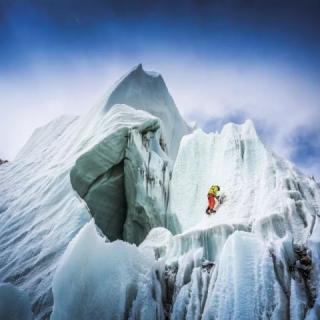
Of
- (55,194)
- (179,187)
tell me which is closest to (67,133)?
(55,194)

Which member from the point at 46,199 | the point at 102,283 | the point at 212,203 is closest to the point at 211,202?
the point at 212,203

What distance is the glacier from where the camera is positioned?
706cm

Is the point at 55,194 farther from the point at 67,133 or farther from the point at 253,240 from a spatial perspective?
the point at 253,240

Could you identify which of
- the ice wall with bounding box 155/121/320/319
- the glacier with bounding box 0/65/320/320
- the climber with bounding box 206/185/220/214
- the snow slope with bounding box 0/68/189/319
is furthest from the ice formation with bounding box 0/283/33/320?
the climber with bounding box 206/185/220/214

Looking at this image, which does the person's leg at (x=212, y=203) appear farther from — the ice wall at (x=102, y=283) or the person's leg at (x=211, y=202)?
the ice wall at (x=102, y=283)

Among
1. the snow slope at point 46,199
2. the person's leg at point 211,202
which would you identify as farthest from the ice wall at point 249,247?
the snow slope at point 46,199

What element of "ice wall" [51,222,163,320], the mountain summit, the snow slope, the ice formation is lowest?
the ice formation

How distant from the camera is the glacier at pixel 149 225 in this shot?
7059 mm

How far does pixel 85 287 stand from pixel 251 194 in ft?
16.9

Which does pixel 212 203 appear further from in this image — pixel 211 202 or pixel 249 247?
pixel 249 247

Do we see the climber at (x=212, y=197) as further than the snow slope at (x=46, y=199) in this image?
Yes

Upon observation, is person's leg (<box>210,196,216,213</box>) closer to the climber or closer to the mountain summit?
the climber

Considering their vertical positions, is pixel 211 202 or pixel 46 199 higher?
pixel 211 202

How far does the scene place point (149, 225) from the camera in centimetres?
1502
